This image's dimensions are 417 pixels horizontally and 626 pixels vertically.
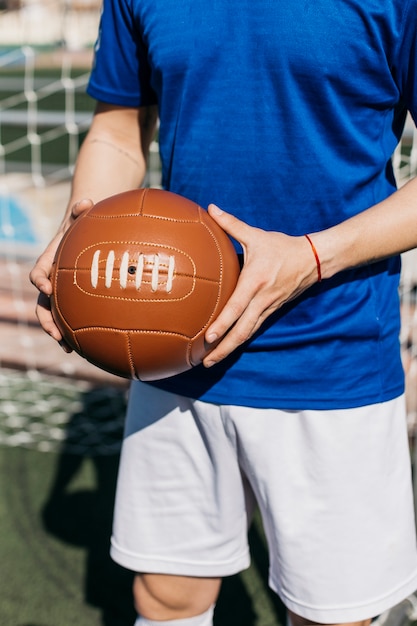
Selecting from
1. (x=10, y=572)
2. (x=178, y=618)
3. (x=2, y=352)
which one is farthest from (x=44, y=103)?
(x=178, y=618)

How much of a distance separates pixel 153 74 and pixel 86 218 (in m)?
0.31

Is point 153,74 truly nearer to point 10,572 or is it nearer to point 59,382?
point 10,572

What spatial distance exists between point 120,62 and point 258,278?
60cm

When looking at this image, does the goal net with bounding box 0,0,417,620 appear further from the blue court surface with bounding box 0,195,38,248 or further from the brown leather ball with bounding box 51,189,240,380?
the brown leather ball with bounding box 51,189,240,380

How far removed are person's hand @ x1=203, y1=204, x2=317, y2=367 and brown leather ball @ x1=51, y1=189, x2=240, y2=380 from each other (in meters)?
0.04

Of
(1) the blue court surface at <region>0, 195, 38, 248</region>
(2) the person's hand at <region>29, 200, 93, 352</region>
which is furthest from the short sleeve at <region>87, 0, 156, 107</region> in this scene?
(1) the blue court surface at <region>0, 195, 38, 248</region>

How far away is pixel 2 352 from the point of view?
3.86 m

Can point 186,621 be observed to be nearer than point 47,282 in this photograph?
No

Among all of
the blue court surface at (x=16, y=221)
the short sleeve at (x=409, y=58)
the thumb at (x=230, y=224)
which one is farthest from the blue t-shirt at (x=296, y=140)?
the blue court surface at (x=16, y=221)

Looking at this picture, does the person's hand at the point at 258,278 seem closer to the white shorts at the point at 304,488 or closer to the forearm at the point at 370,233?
the forearm at the point at 370,233

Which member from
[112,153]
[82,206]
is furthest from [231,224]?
[112,153]

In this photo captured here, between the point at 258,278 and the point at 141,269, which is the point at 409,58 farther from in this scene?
the point at 141,269

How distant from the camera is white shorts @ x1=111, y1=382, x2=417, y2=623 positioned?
1.32m

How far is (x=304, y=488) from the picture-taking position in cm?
134
